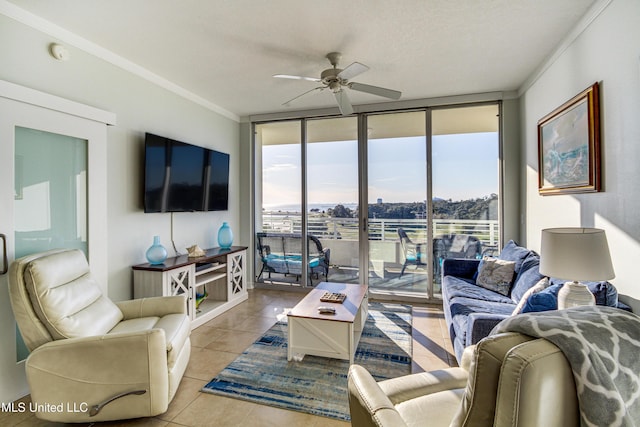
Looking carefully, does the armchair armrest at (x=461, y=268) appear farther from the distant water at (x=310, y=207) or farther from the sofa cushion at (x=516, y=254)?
the distant water at (x=310, y=207)

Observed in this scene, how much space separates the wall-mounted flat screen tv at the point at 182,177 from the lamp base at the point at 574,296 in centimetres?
349

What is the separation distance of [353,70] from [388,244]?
2.55 metres

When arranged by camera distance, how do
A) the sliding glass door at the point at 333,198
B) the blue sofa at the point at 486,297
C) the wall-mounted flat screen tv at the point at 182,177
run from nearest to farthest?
1. the blue sofa at the point at 486,297
2. the wall-mounted flat screen tv at the point at 182,177
3. the sliding glass door at the point at 333,198

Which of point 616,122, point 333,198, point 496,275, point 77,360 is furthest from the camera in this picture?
point 333,198

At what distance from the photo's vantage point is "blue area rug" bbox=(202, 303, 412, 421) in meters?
2.11

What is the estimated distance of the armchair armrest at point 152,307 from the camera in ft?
8.27

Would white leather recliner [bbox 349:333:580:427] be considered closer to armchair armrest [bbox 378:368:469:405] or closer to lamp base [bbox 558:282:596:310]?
armchair armrest [bbox 378:368:469:405]

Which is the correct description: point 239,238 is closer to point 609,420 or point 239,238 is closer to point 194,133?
point 194,133

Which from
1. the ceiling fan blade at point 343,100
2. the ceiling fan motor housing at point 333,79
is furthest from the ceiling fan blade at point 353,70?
the ceiling fan blade at point 343,100

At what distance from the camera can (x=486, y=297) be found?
2906 millimetres

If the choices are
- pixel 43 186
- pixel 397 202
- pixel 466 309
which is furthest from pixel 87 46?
pixel 466 309

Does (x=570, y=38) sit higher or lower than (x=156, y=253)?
higher

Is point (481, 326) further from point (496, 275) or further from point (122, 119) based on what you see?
point (122, 119)

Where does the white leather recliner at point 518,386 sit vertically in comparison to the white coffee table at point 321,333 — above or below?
above
